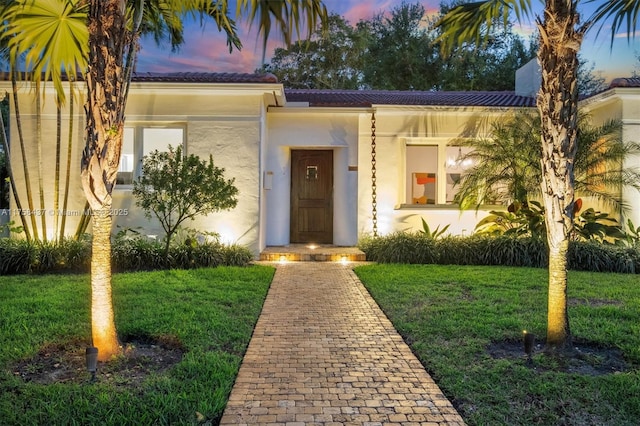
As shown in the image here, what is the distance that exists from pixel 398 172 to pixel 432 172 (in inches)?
44.1

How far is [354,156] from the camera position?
38.4ft

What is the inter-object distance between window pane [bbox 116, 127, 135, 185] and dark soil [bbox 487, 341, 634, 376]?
8.83m

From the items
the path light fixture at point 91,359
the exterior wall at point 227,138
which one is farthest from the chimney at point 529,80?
the path light fixture at point 91,359

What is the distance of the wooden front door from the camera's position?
12.2m

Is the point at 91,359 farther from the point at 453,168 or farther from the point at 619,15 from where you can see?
the point at 453,168

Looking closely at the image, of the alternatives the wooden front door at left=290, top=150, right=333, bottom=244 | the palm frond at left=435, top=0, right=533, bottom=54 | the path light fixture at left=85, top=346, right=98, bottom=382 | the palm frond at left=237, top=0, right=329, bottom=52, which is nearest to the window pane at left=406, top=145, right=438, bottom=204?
the wooden front door at left=290, top=150, right=333, bottom=244

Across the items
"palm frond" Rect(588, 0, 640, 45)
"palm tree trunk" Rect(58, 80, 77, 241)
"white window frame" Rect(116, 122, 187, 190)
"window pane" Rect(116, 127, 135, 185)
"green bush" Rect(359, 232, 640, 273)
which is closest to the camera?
"palm frond" Rect(588, 0, 640, 45)

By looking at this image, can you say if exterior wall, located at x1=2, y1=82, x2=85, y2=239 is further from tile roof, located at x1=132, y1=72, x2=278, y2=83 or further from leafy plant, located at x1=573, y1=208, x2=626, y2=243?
leafy plant, located at x1=573, y1=208, x2=626, y2=243

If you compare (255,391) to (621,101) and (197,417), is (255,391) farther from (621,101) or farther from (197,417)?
(621,101)

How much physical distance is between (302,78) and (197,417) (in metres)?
24.4

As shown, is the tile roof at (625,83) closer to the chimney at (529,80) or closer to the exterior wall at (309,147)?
the chimney at (529,80)

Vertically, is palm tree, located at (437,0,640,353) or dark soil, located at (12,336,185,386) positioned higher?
palm tree, located at (437,0,640,353)

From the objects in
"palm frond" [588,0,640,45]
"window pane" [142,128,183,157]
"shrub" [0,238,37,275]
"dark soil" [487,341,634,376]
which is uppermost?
"palm frond" [588,0,640,45]

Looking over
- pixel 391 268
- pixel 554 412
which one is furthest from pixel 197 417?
pixel 391 268
